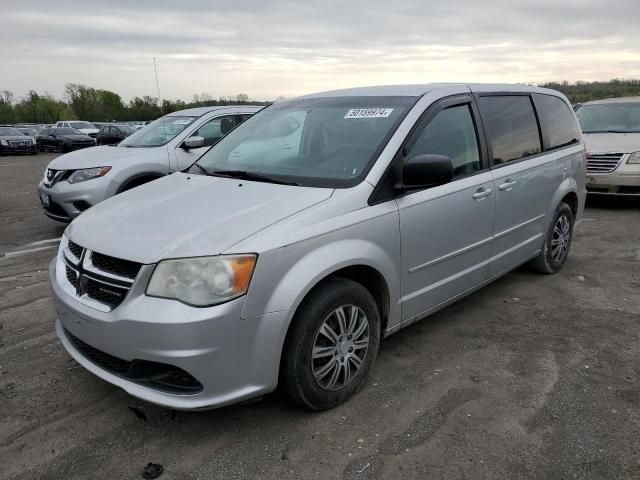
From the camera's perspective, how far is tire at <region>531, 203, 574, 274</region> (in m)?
4.88

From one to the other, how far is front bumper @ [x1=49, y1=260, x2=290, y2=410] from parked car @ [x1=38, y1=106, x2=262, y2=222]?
3940 mm

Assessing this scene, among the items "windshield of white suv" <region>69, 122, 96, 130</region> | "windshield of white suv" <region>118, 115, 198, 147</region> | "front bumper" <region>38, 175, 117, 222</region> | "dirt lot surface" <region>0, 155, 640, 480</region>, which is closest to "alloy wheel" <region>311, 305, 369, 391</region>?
"dirt lot surface" <region>0, 155, 640, 480</region>

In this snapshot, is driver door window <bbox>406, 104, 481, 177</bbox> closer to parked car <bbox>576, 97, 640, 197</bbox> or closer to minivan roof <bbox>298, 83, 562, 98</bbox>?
minivan roof <bbox>298, 83, 562, 98</bbox>

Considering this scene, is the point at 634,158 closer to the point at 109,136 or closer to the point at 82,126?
the point at 109,136

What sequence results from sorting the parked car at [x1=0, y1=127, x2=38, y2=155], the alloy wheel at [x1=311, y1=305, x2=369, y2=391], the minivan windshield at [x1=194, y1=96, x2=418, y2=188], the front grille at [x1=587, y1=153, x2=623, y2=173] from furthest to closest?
the parked car at [x1=0, y1=127, x2=38, y2=155], the front grille at [x1=587, y1=153, x2=623, y2=173], the minivan windshield at [x1=194, y1=96, x2=418, y2=188], the alloy wheel at [x1=311, y1=305, x2=369, y2=391]

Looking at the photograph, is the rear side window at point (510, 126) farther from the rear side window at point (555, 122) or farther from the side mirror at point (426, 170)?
the side mirror at point (426, 170)

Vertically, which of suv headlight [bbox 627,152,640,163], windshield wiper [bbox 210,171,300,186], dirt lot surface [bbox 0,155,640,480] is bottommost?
dirt lot surface [bbox 0,155,640,480]

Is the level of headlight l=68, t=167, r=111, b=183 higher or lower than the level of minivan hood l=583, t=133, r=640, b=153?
higher

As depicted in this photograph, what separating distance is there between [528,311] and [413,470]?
2.31 m

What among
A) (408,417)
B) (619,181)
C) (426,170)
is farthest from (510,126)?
(619,181)

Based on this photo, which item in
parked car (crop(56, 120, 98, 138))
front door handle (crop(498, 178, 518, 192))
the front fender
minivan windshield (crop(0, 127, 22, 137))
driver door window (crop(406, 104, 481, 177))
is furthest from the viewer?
parked car (crop(56, 120, 98, 138))

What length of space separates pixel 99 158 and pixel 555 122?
551 centimetres

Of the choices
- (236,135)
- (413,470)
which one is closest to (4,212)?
(236,135)

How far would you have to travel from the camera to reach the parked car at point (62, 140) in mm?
27828
